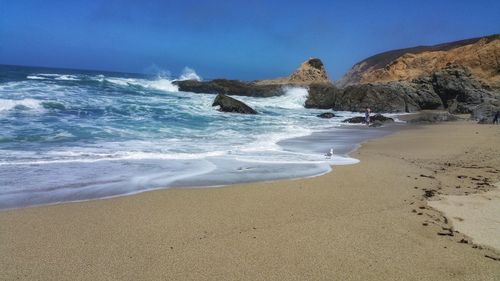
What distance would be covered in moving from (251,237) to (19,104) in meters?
16.0

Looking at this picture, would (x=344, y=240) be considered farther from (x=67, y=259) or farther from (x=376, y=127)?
(x=376, y=127)

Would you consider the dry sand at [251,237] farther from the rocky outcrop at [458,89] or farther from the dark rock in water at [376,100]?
the rocky outcrop at [458,89]

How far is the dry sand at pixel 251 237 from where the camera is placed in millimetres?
3385

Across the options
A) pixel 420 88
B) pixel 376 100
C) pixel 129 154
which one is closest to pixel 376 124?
pixel 376 100

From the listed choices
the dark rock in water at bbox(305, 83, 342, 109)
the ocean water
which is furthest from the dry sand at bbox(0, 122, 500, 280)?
the dark rock in water at bbox(305, 83, 342, 109)

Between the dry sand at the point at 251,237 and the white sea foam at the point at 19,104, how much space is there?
13.4m

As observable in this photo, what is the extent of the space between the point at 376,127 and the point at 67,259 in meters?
16.8

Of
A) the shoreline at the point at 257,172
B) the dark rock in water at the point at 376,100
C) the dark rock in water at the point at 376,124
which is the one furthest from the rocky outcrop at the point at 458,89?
the shoreline at the point at 257,172

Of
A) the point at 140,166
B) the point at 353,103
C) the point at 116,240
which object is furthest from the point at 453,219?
the point at 353,103

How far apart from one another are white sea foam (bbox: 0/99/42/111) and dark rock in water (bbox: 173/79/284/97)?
22919 millimetres

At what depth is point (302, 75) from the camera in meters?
44.4

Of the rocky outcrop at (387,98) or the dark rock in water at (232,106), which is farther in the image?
the rocky outcrop at (387,98)

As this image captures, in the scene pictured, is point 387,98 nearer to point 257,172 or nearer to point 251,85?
point 251,85

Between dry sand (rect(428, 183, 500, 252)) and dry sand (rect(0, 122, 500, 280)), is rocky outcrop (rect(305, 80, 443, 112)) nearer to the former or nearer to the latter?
dry sand (rect(0, 122, 500, 280))
